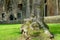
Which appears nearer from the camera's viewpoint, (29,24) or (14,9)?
(29,24)

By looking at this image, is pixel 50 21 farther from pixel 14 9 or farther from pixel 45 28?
pixel 14 9

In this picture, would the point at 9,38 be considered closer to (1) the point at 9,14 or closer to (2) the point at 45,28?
(2) the point at 45,28

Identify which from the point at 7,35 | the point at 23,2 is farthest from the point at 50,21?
the point at 23,2

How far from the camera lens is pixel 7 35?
1340cm

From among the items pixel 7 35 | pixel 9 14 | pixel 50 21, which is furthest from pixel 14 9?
pixel 7 35

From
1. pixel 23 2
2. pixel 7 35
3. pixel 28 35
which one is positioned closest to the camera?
pixel 28 35

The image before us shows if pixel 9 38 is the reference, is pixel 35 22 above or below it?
above

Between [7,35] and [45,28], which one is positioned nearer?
[45,28]

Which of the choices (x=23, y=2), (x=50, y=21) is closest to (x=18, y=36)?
(x=50, y=21)

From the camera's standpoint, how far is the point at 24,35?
1248 cm

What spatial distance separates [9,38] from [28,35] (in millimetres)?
1068

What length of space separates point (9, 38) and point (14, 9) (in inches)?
1222

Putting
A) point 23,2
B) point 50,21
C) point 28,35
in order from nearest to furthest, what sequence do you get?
point 28,35
point 50,21
point 23,2

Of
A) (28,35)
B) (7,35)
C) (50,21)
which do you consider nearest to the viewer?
(28,35)
